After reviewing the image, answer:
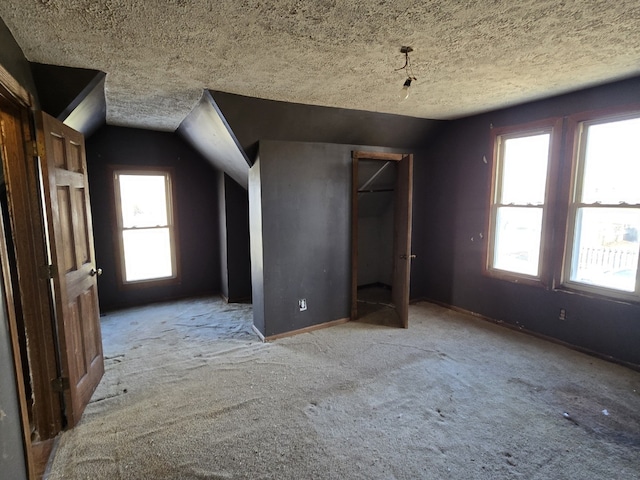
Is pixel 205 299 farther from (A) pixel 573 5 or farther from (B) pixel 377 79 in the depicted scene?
(A) pixel 573 5

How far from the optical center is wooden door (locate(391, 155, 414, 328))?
3.56m

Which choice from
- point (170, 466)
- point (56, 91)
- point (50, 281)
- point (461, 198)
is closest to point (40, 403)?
point (50, 281)

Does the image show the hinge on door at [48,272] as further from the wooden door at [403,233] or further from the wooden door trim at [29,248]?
the wooden door at [403,233]

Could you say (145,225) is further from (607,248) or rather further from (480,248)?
(607,248)

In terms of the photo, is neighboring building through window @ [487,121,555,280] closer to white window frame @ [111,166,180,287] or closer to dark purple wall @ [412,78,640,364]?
dark purple wall @ [412,78,640,364]

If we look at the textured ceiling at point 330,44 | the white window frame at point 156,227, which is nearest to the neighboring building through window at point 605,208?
the textured ceiling at point 330,44

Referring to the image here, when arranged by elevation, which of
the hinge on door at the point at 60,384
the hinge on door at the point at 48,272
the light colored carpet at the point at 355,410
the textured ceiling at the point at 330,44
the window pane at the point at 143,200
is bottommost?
the light colored carpet at the point at 355,410

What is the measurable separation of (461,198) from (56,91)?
404cm

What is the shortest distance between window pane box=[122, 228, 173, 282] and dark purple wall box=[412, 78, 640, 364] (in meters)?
3.60

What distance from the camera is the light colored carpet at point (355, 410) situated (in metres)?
1.79

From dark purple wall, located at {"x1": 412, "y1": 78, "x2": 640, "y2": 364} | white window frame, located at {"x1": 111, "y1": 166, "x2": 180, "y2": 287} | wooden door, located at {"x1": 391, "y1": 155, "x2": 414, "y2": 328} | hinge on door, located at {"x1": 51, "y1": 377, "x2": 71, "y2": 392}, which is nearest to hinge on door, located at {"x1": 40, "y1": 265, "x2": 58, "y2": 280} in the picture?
hinge on door, located at {"x1": 51, "y1": 377, "x2": 71, "y2": 392}

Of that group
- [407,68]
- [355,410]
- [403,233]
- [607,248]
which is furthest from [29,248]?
[607,248]

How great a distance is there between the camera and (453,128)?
4.08 meters

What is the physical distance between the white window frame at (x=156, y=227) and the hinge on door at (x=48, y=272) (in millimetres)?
2613
